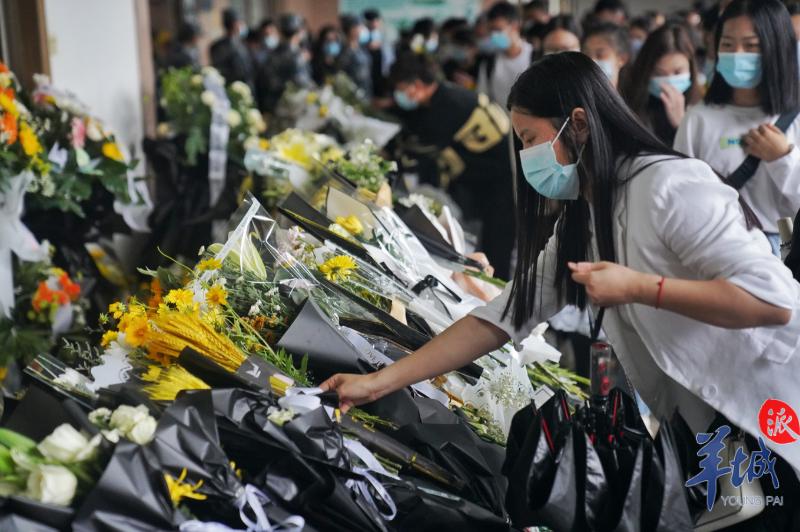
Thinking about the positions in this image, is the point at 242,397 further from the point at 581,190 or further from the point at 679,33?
the point at 679,33

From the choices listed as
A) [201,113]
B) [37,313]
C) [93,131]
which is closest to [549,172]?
[37,313]

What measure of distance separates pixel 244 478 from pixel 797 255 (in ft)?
3.92

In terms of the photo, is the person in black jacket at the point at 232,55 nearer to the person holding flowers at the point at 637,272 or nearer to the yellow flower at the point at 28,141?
the yellow flower at the point at 28,141

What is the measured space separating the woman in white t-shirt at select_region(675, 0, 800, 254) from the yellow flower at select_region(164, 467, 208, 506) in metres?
1.92

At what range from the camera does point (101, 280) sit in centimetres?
423

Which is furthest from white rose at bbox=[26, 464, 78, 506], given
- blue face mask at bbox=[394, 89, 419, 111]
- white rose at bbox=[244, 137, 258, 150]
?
blue face mask at bbox=[394, 89, 419, 111]

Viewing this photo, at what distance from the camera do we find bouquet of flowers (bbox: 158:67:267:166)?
4.80 metres

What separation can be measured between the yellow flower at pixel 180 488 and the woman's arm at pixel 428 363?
17.4 inches

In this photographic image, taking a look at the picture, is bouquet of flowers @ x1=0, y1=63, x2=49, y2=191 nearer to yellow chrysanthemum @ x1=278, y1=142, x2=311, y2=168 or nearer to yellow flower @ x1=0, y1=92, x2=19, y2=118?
yellow flower @ x1=0, y1=92, x2=19, y2=118

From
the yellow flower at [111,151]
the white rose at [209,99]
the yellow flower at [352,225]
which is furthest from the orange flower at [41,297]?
the white rose at [209,99]

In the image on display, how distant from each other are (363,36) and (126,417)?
9.19 meters

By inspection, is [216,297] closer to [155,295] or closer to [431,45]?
[155,295]

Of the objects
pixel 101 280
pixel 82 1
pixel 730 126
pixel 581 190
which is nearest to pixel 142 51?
pixel 82 1

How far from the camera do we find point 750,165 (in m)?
2.96
